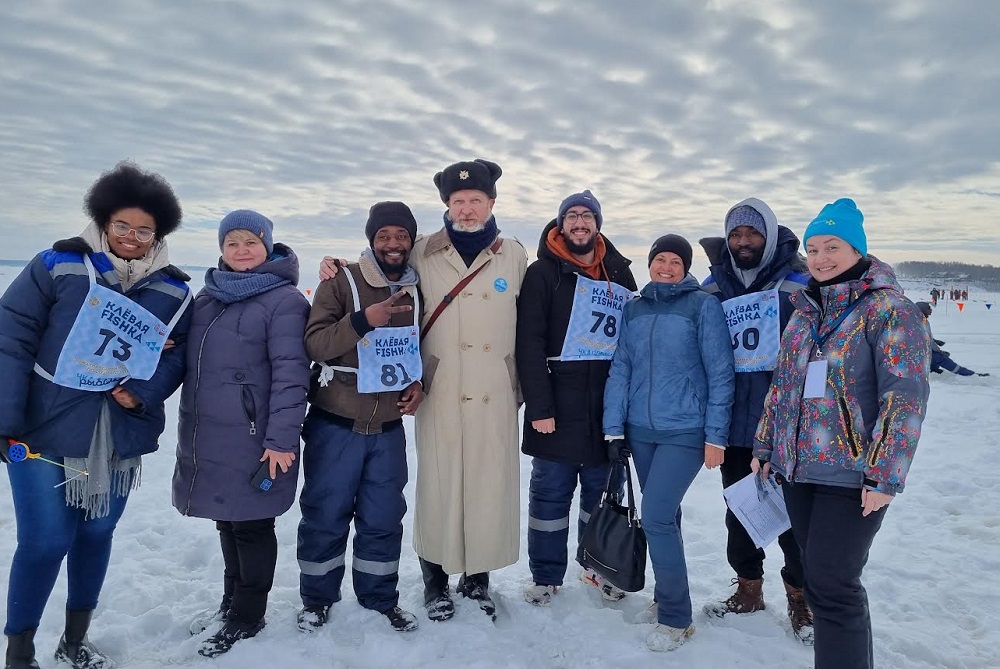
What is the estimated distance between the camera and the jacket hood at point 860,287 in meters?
2.49

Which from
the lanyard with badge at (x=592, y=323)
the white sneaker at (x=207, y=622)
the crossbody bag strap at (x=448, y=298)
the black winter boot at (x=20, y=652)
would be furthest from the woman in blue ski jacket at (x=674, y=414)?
the black winter boot at (x=20, y=652)

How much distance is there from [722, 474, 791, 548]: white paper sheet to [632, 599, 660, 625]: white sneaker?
2.65 feet

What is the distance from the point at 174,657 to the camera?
3.01m

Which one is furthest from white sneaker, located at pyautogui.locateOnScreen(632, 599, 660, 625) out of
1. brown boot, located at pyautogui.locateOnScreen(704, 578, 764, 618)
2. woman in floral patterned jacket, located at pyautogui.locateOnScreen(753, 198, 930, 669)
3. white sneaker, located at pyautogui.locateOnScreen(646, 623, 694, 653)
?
woman in floral patterned jacket, located at pyautogui.locateOnScreen(753, 198, 930, 669)

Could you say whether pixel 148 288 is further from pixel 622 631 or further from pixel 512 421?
pixel 622 631

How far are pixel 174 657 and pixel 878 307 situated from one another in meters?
3.65

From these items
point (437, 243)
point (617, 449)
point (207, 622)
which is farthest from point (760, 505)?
point (207, 622)

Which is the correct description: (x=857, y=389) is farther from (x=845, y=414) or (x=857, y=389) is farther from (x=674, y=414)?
(x=674, y=414)

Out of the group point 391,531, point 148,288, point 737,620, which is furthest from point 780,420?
point 148,288

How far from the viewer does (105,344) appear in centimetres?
278

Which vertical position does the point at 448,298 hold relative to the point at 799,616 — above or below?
above

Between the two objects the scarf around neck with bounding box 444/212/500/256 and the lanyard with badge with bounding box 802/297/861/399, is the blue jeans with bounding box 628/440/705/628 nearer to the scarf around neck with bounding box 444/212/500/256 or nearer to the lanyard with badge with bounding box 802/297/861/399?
the lanyard with badge with bounding box 802/297/861/399

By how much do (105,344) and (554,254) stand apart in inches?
94.5

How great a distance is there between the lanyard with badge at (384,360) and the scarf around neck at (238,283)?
1.39 feet
